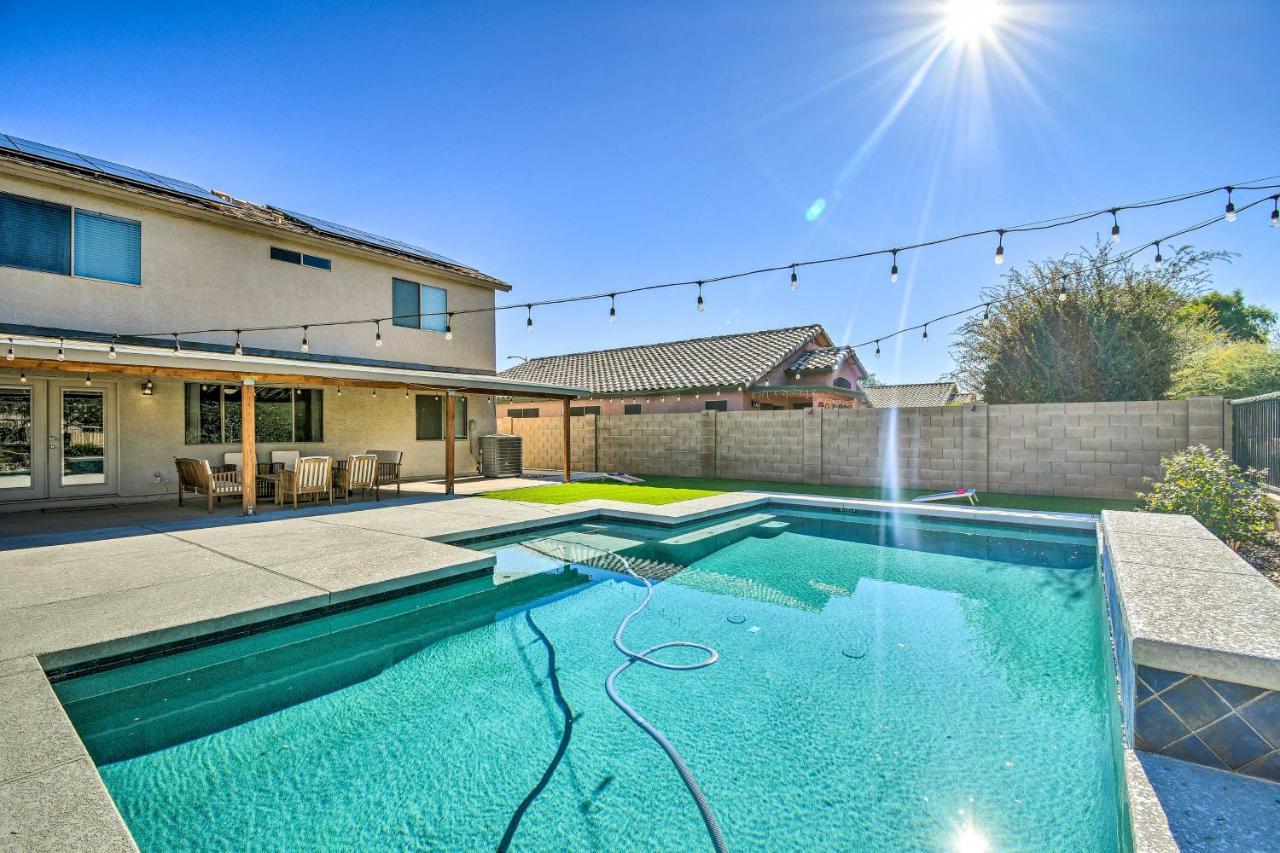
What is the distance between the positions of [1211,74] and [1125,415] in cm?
517

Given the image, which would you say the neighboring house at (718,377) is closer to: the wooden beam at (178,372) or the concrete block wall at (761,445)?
the concrete block wall at (761,445)

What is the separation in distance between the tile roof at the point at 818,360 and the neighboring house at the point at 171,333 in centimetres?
1112

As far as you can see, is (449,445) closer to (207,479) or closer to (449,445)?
(449,445)

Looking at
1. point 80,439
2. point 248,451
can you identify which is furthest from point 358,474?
point 80,439

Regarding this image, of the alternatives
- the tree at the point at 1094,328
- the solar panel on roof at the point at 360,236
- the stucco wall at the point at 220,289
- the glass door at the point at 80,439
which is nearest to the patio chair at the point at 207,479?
the glass door at the point at 80,439

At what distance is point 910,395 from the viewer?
33.5 metres

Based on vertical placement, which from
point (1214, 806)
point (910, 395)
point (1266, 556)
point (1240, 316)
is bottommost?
point (1214, 806)

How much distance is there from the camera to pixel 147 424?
10148 millimetres

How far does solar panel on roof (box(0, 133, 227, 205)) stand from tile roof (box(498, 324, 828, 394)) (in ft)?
34.4

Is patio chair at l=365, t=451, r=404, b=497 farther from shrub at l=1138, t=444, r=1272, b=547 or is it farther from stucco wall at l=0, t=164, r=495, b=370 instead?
shrub at l=1138, t=444, r=1272, b=547

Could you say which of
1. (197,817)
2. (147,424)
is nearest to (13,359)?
(147,424)

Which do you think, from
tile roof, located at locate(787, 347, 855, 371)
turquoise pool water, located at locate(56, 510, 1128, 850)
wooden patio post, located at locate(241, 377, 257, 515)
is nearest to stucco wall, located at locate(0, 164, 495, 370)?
wooden patio post, located at locate(241, 377, 257, 515)

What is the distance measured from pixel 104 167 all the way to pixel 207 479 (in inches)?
247

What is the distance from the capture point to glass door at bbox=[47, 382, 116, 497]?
9.41 metres
